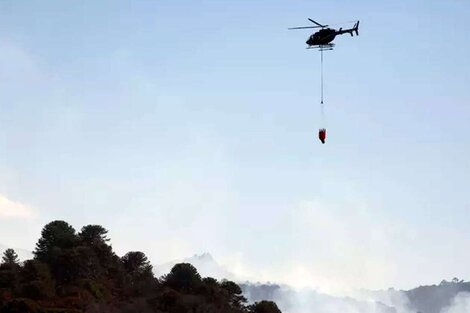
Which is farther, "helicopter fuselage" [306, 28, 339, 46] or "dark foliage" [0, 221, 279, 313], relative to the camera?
"dark foliage" [0, 221, 279, 313]

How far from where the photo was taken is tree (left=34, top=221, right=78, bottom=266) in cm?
9800

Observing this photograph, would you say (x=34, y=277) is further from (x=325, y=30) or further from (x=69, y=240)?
(x=325, y=30)

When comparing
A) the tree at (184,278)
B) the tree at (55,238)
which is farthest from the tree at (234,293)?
the tree at (55,238)

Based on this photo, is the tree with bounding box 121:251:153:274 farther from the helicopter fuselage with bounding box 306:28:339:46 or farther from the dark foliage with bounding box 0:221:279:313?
the helicopter fuselage with bounding box 306:28:339:46

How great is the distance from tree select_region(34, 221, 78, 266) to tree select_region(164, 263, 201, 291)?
51.7 feet

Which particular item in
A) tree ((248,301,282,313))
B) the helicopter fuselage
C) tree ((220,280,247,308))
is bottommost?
tree ((248,301,282,313))

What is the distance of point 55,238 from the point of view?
99.2 metres

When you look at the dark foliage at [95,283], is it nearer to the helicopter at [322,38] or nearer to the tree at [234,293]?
the tree at [234,293]

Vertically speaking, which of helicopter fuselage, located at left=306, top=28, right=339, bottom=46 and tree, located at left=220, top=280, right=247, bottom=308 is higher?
helicopter fuselage, located at left=306, top=28, right=339, bottom=46

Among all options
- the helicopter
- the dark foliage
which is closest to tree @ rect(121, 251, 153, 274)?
the dark foliage

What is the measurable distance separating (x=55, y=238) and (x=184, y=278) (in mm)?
20445

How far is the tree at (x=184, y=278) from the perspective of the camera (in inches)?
3880

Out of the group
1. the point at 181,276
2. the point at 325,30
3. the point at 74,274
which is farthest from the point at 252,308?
the point at 325,30

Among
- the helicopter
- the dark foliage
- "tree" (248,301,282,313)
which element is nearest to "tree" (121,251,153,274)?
the dark foliage
